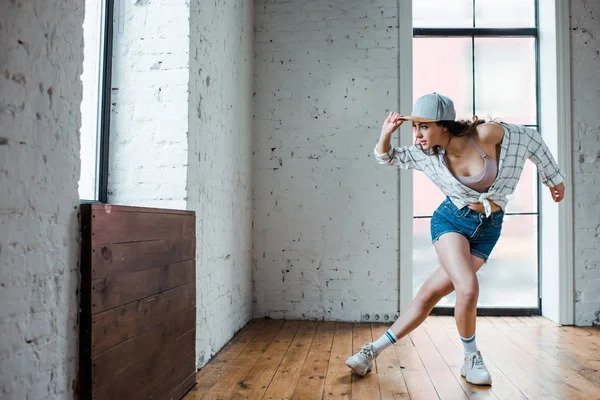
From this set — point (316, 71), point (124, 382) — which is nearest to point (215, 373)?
point (124, 382)

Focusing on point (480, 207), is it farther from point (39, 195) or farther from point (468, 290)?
point (39, 195)

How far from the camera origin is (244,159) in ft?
12.9

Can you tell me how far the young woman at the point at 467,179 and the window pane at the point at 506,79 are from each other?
79.6 inches

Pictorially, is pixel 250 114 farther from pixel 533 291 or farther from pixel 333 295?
pixel 533 291

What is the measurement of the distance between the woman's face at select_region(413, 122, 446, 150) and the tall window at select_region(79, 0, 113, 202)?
4.91 ft

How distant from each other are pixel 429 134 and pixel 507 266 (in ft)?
7.65

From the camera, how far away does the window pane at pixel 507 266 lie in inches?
171

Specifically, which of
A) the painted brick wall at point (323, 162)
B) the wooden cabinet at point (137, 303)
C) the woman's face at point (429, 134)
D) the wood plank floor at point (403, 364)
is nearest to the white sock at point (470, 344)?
the wood plank floor at point (403, 364)

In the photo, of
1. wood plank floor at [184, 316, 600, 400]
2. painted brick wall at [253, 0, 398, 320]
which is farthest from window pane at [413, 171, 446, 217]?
wood plank floor at [184, 316, 600, 400]

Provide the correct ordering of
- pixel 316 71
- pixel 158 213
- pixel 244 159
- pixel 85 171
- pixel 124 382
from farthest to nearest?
pixel 316 71
pixel 244 159
pixel 85 171
pixel 158 213
pixel 124 382

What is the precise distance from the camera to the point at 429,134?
2512 millimetres

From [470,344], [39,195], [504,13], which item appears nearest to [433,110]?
[470,344]

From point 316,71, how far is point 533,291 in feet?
8.35

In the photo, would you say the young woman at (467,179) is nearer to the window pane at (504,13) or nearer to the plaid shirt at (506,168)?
the plaid shirt at (506,168)
